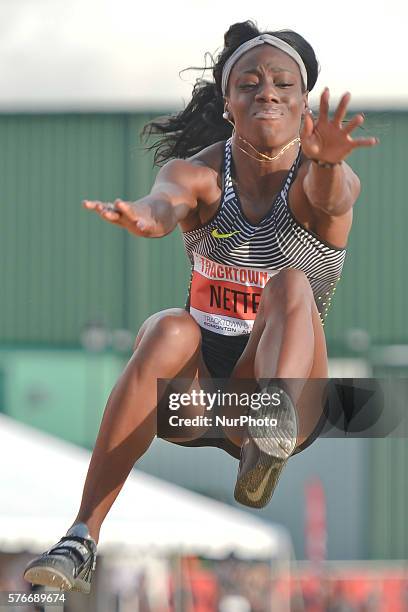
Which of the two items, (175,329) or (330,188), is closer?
(330,188)

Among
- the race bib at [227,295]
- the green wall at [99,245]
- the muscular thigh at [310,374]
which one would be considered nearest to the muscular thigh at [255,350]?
the muscular thigh at [310,374]

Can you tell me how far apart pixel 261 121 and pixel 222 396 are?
99cm

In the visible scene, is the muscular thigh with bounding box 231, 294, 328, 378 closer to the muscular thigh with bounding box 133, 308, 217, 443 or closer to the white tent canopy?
the muscular thigh with bounding box 133, 308, 217, 443

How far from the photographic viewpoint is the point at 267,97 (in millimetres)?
4836

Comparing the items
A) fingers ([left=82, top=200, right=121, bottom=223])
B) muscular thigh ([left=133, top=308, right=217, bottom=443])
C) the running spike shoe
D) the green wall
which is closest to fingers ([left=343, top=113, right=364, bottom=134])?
fingers ([left=82, top=200, right=121, bottom=223])

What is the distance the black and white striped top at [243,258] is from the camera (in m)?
5.01

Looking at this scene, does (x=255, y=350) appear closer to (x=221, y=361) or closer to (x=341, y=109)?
(x=221, y=361)

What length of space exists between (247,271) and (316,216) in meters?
0.37

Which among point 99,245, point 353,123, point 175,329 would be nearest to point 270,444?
point 175,329

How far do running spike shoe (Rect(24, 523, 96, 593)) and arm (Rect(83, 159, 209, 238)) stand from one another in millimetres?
1112

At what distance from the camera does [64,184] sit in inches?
754

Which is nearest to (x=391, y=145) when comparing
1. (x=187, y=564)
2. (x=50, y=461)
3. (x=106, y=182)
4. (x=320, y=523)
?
(x=106, y=182)

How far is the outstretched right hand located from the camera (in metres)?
4.13

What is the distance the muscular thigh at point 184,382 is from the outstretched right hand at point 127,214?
552mm
